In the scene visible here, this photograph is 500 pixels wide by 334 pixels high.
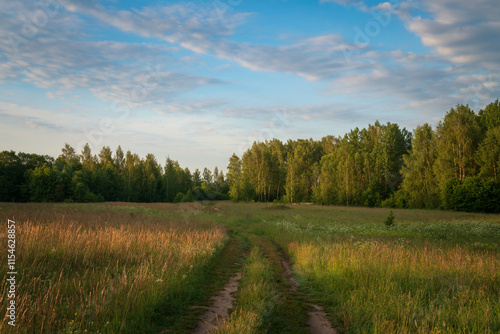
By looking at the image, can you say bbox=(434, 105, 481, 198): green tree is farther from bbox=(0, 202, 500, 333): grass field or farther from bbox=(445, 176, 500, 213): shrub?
bbox=(0, 202, 500, 333): grass field

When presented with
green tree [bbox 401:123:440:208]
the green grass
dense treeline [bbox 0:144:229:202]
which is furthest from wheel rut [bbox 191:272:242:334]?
dense treeline [bbox 0:144:229:202]

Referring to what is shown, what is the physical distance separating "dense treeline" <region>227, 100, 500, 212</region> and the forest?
0.54ft

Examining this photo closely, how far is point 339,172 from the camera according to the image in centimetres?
6912

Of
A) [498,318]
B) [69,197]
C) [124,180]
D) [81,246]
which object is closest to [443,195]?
[498,318]

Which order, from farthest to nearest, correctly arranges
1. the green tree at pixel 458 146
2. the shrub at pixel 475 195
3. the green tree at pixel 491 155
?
the green tree at pixel 458 146 < the green tree at pixel 491 155 < the shrub at pixel 475 195

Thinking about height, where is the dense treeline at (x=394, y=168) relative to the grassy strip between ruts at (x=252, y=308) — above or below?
above

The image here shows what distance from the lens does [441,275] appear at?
28.3ft

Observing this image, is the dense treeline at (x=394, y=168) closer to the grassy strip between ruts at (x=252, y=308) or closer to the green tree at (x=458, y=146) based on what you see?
the green tree at (x=458, y=146)

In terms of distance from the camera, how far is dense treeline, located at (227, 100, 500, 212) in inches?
1679

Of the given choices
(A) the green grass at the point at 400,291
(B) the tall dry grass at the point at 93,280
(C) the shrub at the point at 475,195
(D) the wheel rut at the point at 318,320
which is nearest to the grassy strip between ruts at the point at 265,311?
(D) the wheel rut at the point at 318,320

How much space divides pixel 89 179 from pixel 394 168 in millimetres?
72351

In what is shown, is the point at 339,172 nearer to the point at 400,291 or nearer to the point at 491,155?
the point at 491,155

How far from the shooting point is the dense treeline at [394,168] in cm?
4266

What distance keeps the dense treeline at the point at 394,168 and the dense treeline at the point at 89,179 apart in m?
21.8
